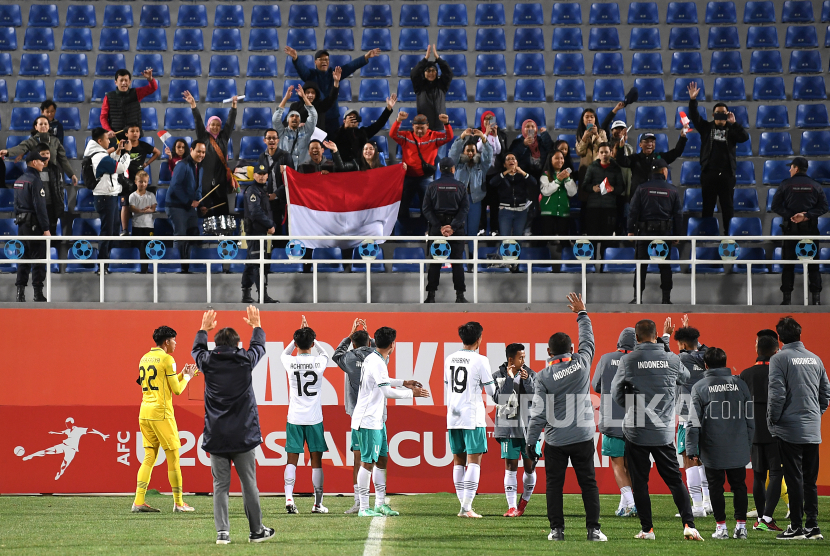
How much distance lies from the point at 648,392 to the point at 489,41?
43.5 ft

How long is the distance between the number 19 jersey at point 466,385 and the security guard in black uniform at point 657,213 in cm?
426

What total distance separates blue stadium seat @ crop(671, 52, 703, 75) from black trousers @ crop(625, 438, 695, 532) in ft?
42.2

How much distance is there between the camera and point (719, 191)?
51.1ft

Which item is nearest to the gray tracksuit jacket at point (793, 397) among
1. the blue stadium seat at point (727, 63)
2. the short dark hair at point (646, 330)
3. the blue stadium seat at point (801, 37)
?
the short dark hair at point (646, 330)

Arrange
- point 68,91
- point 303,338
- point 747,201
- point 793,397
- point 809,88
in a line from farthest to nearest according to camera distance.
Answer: point 68,91
point 809,88
point 747,201
point 303,338
point 793,397

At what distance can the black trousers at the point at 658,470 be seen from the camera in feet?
28.2

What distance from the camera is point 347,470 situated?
13.5 metres

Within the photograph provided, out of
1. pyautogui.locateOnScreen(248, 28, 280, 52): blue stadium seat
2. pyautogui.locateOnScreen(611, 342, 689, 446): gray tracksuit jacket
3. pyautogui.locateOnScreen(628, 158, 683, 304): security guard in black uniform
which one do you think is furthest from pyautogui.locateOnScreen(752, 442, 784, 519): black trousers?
pyautogui.locateOnScreen(248, 28, 280, 52): blue stadium seat

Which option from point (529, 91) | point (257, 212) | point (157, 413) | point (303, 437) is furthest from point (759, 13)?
point (157, 413)

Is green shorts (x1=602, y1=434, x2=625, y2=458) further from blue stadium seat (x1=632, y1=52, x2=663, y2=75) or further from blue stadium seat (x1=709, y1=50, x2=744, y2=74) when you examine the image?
blue stadium seat (x1=709, y1=50, x2=744, y2=74)

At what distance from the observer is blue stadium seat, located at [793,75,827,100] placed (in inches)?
750

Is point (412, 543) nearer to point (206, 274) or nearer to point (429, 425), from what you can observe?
point (429, 425)

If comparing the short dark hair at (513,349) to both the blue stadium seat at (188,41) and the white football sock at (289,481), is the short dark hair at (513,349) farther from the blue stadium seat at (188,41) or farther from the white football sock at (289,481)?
the blue stadium seat at (188,41)

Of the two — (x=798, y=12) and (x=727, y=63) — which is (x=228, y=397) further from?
(x=798, y=12)
